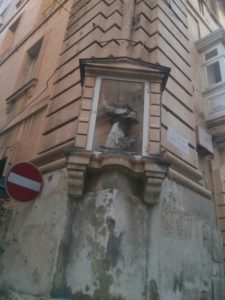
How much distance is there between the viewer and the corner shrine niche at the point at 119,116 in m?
4.98

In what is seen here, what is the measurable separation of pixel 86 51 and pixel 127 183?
3.81 m

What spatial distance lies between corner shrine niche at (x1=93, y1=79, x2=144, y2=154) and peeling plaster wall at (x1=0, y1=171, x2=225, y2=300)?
1.90 ft

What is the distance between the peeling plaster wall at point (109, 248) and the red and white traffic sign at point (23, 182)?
314 mm

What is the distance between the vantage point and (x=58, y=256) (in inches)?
166

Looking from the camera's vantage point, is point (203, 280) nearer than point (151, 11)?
Yes

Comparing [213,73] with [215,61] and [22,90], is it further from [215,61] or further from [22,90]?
[22,90]

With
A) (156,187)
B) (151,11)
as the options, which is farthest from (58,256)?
(151,11)

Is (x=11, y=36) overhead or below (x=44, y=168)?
overhead

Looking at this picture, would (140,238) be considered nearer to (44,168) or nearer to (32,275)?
(32,275)

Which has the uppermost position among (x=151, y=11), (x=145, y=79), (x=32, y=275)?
(x=151, y=11)

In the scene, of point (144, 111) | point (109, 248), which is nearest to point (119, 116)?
point (144, 111)

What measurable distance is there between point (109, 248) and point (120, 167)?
3.89 ft

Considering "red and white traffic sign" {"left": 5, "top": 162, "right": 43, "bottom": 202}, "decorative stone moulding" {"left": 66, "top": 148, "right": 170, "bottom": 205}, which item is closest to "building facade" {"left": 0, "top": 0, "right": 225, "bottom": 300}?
"decorative stone moulding" {"left": 66, "top": 148, "right": 170, "bottom": 205}

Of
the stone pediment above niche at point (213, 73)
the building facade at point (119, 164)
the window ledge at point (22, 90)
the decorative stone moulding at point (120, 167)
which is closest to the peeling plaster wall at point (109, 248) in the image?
the building facade at point (119, 164)
